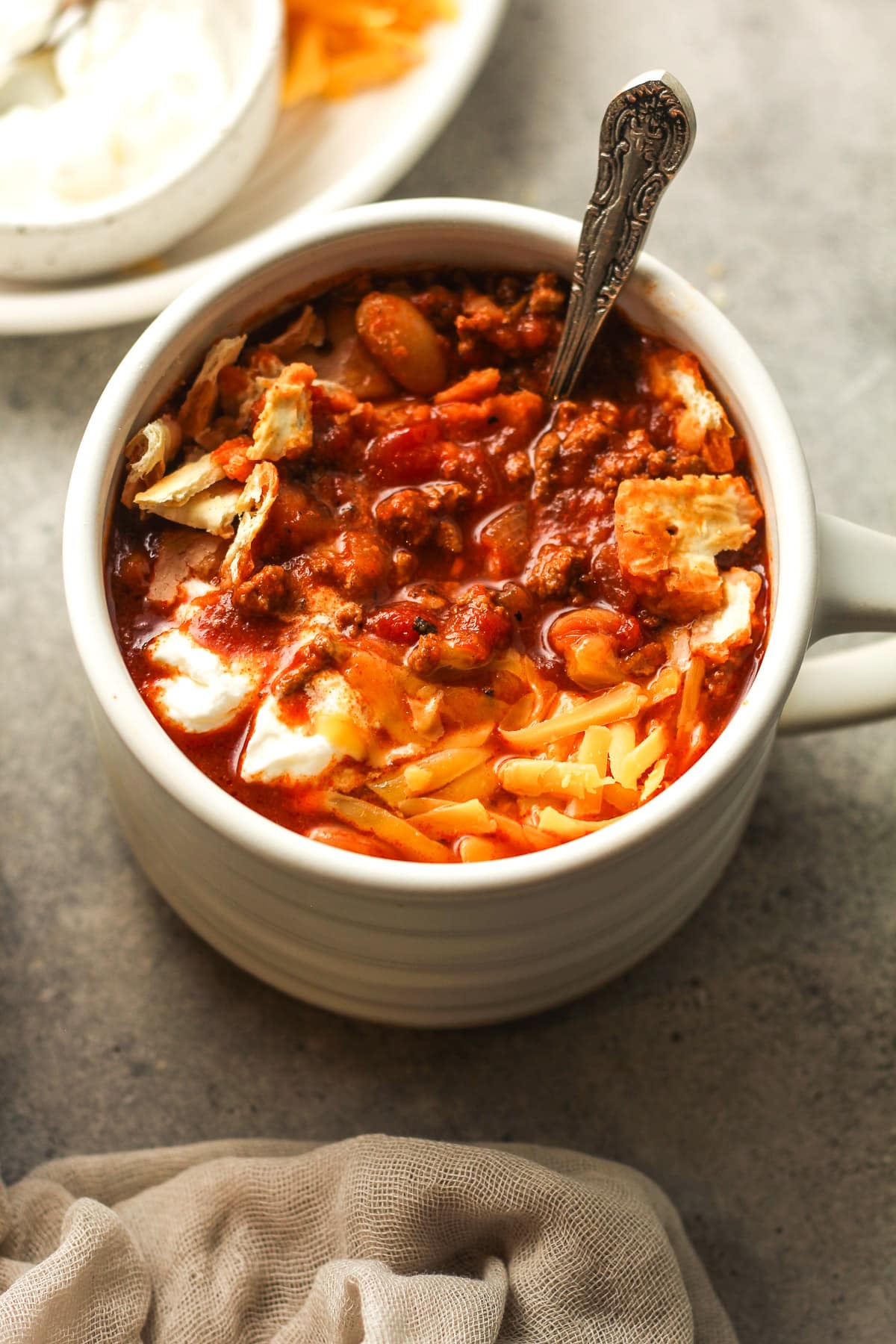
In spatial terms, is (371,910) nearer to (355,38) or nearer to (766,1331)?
(766,1331)

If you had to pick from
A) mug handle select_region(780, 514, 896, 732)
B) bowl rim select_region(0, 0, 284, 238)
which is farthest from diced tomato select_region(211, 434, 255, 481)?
bowl rim select_region(0, 0, 284, 238)

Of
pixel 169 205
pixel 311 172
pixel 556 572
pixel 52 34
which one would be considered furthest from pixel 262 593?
pixel 52 34

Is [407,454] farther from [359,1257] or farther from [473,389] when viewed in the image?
[359,1257]

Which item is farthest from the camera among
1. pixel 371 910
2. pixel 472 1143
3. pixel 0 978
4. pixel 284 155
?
pixel 284 155

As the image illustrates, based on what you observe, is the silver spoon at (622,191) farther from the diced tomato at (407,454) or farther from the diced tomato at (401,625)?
the diced tomato at (401,625)

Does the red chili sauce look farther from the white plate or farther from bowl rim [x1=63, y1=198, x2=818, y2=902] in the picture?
the white plate

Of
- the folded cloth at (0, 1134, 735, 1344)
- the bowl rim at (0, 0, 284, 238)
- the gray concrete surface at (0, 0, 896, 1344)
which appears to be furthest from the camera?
the bowl rim at (0, 0, 284, 238)

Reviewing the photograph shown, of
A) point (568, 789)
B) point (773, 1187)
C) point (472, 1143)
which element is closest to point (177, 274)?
point (568, 789)
